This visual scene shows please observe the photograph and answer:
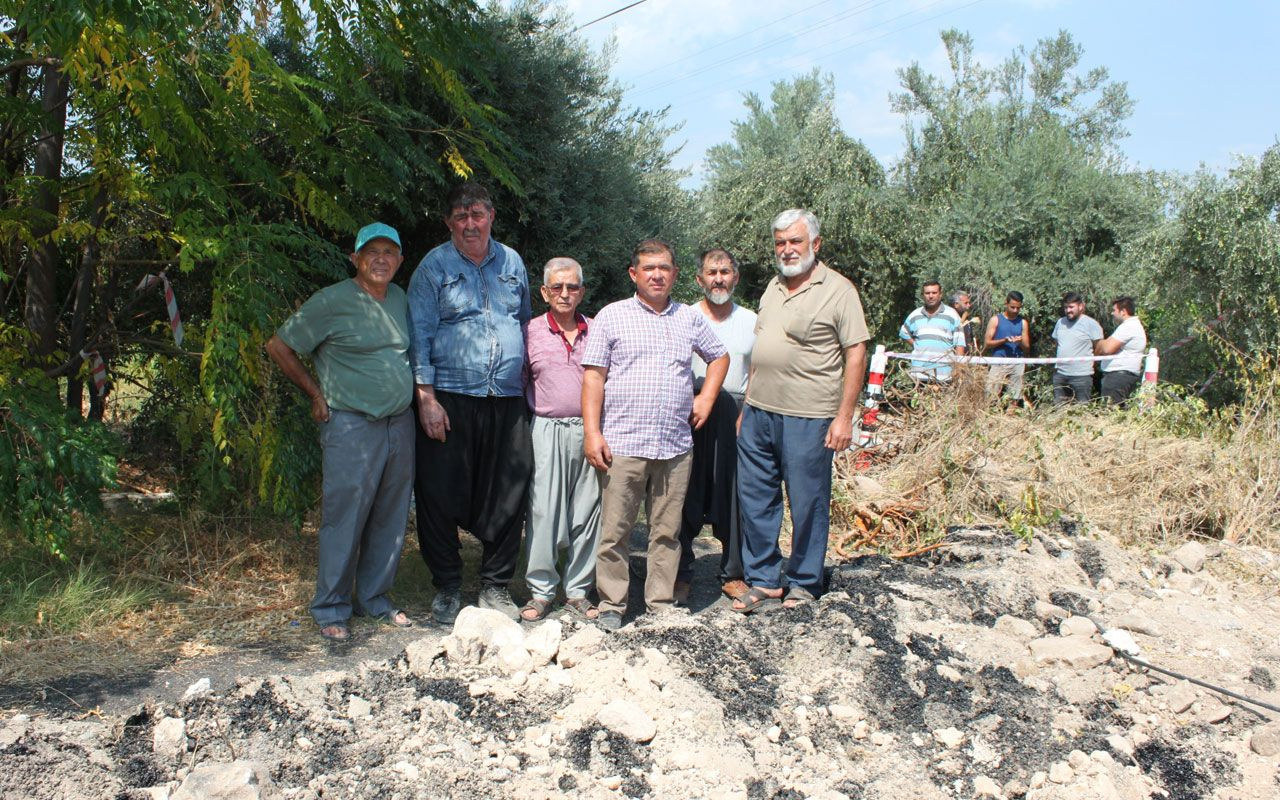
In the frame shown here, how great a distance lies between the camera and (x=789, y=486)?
482 centimetres

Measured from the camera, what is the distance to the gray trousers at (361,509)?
14.4 feet

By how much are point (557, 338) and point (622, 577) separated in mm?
1182

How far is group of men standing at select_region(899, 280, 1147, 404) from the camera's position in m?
9.79

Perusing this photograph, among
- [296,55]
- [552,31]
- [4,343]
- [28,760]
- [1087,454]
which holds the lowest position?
[28,760]

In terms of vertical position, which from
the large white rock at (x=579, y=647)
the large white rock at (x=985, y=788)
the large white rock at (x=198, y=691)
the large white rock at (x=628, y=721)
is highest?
the large white rock at (x=579, y=647)

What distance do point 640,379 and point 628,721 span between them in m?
1.60

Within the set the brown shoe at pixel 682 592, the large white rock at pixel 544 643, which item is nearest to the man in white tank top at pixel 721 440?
the brown shoe at pixel 682 592

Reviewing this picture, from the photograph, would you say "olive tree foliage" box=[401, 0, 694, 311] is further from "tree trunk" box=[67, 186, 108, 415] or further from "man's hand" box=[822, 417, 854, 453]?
"man's hand" box=[822, 417, 854, 453]

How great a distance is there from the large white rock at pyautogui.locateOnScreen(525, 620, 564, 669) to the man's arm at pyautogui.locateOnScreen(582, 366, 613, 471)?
82 cm

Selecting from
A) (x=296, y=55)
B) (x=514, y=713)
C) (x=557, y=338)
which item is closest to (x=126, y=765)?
(x=514, y=713)

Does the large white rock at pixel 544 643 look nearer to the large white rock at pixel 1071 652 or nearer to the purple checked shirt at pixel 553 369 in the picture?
the purple checked shirt at pixel 553 369

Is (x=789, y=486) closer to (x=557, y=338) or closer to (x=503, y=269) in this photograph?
(x=557, y=338)

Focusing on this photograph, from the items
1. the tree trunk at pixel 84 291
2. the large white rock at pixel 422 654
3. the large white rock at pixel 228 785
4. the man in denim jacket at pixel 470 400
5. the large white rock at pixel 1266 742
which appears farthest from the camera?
the tree trunk at pixel 84 291

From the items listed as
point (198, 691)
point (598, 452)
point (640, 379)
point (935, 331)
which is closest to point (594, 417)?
point (598, 452)
